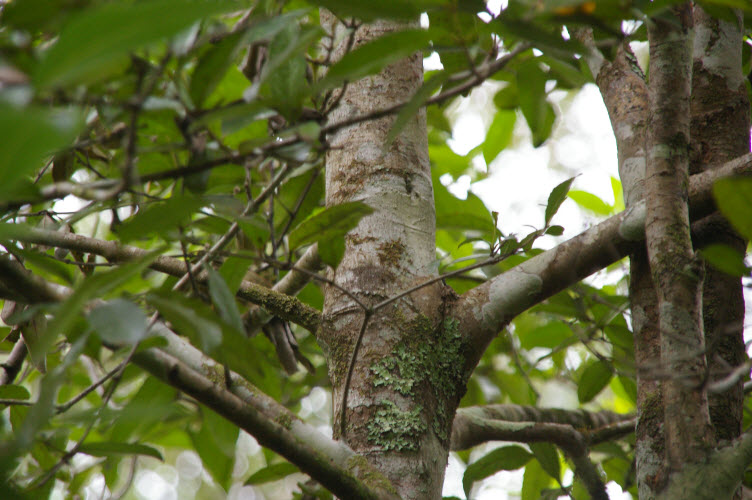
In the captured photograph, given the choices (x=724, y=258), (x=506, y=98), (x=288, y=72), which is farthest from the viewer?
(x=506, y=98)

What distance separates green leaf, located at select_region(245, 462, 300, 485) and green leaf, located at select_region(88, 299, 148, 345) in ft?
2.15

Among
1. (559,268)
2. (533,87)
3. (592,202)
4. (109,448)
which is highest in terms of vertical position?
(592,202)

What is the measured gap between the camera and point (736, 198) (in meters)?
0.57

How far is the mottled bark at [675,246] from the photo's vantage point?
25.0 inches

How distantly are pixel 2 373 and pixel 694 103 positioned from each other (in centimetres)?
142

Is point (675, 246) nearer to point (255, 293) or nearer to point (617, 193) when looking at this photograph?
point (255, 293)

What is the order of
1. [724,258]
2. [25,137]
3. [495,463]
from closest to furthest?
[25,137]
[724,258]
[495,463]

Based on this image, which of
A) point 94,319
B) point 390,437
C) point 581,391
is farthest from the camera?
point 581,391

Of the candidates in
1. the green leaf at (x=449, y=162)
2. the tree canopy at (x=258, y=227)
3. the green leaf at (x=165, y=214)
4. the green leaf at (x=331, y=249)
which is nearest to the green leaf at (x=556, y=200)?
the tree canopy at (x=258, y=227)

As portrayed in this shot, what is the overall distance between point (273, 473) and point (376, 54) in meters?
0.85

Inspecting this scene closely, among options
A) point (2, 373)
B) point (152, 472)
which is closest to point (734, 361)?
point (2, 373)

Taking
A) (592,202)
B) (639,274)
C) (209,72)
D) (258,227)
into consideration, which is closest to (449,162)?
(592,202)

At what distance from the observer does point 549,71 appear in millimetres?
1258

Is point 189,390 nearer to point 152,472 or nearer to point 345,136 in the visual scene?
point 345,136
